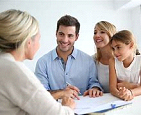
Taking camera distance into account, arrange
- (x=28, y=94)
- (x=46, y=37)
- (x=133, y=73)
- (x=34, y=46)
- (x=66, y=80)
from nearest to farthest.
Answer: (x=28, y=94) → (x=34, y=46) → (x=133, y=73) → (x=66, y=80) → (x=46, y=37)

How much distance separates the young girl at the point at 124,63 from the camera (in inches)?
58.1

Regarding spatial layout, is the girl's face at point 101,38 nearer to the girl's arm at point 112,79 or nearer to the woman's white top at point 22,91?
the girl's arm at point 112,79

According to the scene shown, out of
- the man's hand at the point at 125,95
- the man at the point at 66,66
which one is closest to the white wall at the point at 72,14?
the man at the point at 66,66

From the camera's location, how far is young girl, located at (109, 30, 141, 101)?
1477mm

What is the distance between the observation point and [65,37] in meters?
1.71

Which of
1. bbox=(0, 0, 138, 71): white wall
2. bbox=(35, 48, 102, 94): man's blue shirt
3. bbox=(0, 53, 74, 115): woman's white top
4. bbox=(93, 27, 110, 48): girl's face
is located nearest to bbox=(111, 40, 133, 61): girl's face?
bbox=(93, 27, 110, 48): girl's face

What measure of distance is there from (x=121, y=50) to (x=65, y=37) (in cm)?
50

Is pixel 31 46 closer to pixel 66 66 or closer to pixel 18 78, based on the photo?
pixel 18 78

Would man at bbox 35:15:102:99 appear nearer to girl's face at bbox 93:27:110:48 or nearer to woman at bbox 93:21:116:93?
woman at bbox 93:21:116:93

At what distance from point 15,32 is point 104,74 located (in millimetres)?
1020

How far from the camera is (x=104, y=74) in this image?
1.64 m

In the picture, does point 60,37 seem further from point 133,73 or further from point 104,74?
point 133,73

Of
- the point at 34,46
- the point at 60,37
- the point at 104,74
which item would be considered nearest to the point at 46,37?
the point at 60,37

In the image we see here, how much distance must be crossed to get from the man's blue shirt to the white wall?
2.21 meters
